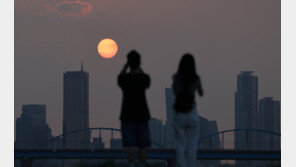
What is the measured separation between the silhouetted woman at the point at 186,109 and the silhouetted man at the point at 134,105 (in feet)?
2.09

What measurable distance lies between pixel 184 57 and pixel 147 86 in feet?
3.31

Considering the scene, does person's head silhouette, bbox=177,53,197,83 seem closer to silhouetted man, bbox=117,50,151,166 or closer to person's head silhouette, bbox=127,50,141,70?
silhouetted man, bbox=117,50,151,166

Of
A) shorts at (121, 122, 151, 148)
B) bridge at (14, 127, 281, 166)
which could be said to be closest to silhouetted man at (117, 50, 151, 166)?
shorts at (121, 122, 151, 148)

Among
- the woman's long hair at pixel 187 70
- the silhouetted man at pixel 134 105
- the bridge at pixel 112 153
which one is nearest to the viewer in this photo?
the woman's long hair at pixel 187 70

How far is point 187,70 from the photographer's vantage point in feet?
40.6

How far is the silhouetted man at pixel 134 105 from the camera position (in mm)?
12539

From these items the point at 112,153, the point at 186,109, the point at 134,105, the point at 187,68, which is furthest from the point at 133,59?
the point at 112,153

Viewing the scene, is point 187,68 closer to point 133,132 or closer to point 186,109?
point 186,109

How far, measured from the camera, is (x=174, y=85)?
1264cm

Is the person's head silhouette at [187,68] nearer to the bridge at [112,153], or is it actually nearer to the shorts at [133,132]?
the shorts at [133,132]

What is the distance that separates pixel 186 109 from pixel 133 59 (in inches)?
60.5

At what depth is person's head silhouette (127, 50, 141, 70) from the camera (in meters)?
12.6

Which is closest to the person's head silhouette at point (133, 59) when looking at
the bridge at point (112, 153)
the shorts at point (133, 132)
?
the shorts at point (133, 132)

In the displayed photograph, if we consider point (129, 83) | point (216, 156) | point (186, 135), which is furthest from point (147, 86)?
point (216, 156)
